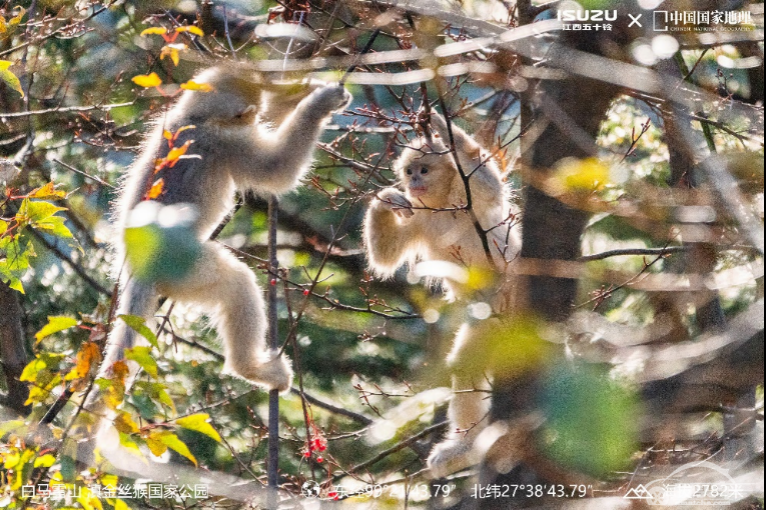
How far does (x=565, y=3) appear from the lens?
10.1 feet

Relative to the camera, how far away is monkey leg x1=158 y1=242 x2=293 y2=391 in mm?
3988

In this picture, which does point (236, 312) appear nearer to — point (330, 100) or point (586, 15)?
point (330, 100)

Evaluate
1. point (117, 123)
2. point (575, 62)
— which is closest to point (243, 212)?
point (117, 123)

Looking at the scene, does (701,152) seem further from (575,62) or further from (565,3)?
(565,3)

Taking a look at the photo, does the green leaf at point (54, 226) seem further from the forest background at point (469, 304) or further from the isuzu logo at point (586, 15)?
the isuzu logo at point (586, 15)

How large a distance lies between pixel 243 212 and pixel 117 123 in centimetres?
120

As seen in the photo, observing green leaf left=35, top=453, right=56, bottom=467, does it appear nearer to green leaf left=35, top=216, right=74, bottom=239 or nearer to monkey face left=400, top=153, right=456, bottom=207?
green leaf left=35, top=216, right=74, bottom=239

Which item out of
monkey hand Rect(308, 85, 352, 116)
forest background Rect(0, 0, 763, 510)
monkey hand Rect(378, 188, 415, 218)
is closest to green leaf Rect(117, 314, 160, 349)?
forest background Rect(0, 0, 763, 510)

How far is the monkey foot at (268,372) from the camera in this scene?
397cm

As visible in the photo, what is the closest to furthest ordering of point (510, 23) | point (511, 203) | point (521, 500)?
point (521, 500) → point (510, 23) → point (511, 203)

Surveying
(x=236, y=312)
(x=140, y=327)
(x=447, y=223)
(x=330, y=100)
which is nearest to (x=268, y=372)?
(x=236, y=312)

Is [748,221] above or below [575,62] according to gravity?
below

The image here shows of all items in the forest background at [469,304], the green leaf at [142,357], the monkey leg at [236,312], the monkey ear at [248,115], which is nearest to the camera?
the forest background at [469,304]

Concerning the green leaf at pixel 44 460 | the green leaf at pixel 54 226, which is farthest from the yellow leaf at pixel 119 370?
the green leaf at pixel 54 226
